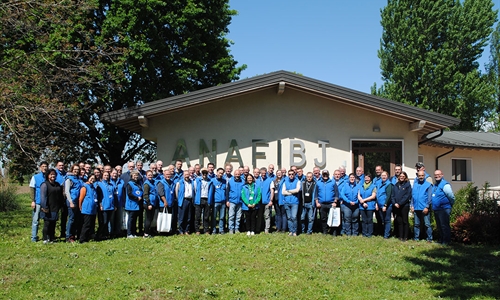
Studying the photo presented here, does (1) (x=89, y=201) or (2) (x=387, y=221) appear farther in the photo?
(2) (x=387, y=221)

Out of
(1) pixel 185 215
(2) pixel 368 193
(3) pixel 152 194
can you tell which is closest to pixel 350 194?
(2) pixel 368 193

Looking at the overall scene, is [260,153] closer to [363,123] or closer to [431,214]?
[363,123]

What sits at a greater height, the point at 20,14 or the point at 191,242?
the point at 20,14

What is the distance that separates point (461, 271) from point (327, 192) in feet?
13.9

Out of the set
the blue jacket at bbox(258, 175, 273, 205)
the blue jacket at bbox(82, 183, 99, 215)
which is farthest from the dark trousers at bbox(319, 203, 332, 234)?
the blue jacket at bbox(82, 183, 99, 215)

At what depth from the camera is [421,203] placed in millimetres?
11133

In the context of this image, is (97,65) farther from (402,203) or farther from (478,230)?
(478,230)

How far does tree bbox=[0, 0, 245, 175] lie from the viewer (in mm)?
14094

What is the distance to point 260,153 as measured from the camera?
47.6 feet

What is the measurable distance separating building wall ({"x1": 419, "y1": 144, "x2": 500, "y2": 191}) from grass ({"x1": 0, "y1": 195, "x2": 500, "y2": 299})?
12112 mm

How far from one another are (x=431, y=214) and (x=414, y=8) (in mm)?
26541

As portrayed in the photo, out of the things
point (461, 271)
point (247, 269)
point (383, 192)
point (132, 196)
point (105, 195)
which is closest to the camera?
point (247, 269)

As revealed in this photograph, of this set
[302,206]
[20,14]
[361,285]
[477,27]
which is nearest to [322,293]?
[361,285]

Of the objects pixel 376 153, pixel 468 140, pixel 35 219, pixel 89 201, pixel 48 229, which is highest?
pixel 468 140
